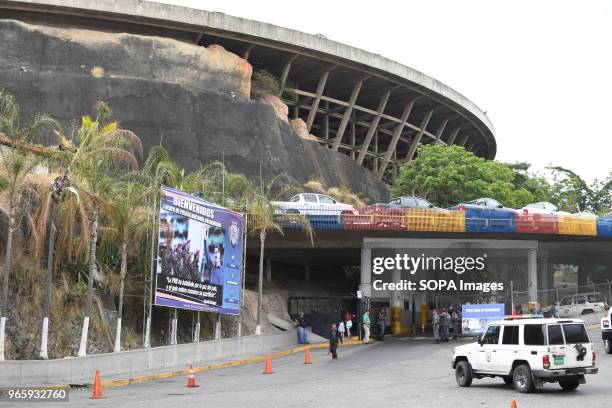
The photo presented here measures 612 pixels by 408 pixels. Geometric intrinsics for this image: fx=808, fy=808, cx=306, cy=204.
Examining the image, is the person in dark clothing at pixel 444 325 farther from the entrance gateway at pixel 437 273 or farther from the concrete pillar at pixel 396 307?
the concrete pillar at pixel 396 307

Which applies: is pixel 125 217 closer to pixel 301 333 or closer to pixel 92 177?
pixel 92 177

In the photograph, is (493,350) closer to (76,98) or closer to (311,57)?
(76,98)

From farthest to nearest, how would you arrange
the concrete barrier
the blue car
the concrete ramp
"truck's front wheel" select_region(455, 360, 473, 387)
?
the blue car < the concrete ramp < the concrete barrier < "truck's front wheel" select_region(455, 360, 473, 387)

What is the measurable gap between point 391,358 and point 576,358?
1200cm

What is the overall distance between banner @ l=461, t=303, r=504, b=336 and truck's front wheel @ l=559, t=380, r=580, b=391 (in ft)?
55.0

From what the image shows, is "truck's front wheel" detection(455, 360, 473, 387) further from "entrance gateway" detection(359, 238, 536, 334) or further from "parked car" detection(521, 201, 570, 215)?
"parked car" detection(521, 201, 570, 215)

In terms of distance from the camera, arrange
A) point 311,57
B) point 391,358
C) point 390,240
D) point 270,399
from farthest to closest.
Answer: point 311,57
point 390,240
point 391,358
point 270,399

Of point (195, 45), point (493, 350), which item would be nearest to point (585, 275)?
point (195, 45)

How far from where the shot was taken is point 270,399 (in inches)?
703

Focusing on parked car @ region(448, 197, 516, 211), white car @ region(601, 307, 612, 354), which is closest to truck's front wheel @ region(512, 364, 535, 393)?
white car @ region(601, 307, 612, 354)

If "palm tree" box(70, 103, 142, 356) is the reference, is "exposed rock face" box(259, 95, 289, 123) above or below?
above

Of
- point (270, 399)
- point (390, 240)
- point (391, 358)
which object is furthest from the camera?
point (390, 240)

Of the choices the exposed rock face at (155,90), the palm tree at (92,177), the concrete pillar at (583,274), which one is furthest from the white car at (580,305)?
the palm tree at (92,177)

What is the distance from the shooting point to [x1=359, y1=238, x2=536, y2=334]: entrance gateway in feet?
148
